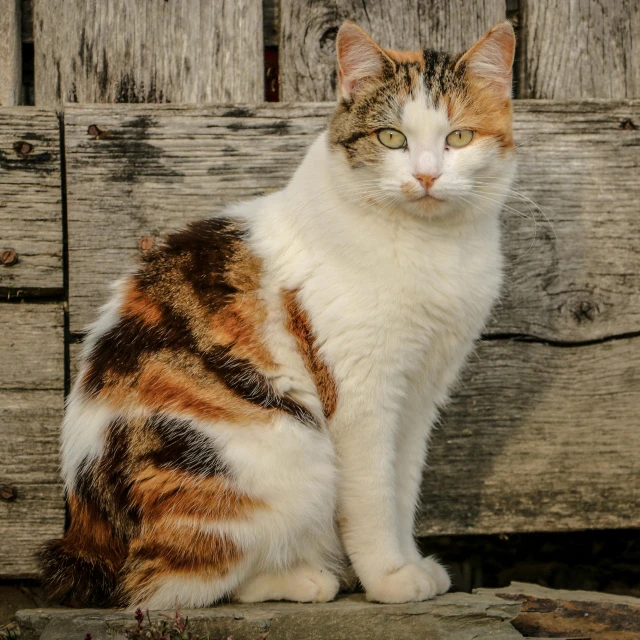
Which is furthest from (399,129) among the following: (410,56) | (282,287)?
(282,287)

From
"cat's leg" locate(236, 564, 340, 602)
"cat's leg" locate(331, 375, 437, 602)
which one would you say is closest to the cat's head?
"cat's leg" locate(331, 375, 437, 602)

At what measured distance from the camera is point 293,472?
101 inches

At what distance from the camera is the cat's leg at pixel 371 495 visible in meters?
2.65

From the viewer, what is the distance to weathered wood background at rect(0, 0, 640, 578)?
10.5 ft

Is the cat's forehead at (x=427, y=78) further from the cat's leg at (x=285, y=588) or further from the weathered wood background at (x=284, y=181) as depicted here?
the cat's leg at (x=285, y=588)

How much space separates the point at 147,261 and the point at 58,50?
0.96m

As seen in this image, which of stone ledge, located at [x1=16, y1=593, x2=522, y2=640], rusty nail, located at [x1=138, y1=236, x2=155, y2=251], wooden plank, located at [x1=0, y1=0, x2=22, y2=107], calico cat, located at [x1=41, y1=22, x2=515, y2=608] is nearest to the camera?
stone ledge, located at [x1=16, y1=593, x2=522, y2=640]

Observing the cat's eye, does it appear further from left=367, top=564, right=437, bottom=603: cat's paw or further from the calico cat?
left=367, top=564, right=437, bottom=603: cat's paw

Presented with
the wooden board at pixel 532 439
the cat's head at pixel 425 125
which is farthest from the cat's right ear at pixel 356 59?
the wooden board at pixel 532 439

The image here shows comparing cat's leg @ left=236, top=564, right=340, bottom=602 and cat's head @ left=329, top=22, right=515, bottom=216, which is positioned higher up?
cat's head @ left=329, top=22, right=515, bottom=216

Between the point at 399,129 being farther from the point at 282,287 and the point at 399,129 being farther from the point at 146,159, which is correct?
the point at 146,159

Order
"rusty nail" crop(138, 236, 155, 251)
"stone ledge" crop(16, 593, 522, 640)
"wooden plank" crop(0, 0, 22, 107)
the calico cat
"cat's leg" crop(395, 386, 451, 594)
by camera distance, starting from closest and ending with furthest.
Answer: "stone ledge" crop(16, 593, 522, 640) → the calico cat → "cat's leg" crop(395, 386, 451, 594) → "wooden plank" crop(0, 0, 22, 107) → "rusty nail" crop(138, 236, 155, 251)

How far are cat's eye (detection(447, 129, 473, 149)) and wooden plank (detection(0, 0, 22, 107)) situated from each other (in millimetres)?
1700

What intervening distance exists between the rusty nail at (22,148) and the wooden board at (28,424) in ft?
1.91
